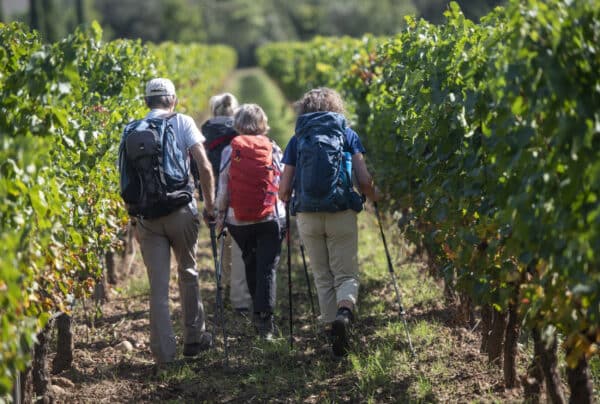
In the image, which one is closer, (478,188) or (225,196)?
(478,188)

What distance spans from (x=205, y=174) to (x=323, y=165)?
86 centimetres

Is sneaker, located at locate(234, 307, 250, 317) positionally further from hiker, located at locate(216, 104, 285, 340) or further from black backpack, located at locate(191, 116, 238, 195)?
black backpack, located at locate(191, 116, 238, 195)

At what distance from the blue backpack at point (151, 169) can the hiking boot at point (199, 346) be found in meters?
1.09

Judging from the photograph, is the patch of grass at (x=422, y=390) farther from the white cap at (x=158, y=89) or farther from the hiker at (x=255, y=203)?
the white cap at (x=158, y=89)

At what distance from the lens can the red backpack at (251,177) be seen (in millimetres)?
6598

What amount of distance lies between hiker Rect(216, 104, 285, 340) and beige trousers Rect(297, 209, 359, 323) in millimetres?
524

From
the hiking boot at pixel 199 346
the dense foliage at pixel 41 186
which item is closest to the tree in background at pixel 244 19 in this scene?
the hiking boot at pixel 199 346

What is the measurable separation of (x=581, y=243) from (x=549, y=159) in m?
0.49

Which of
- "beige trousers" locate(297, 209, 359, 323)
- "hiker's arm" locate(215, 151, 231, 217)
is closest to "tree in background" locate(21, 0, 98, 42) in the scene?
"hiker's arm" locate(215, 151, 231, 217)

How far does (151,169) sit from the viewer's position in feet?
18.6

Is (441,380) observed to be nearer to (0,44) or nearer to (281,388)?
(281,388)

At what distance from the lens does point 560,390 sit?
434cm

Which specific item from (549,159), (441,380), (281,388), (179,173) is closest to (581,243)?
(549,159)

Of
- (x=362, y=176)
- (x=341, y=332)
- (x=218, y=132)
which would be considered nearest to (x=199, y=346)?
(x=341, y=332)
